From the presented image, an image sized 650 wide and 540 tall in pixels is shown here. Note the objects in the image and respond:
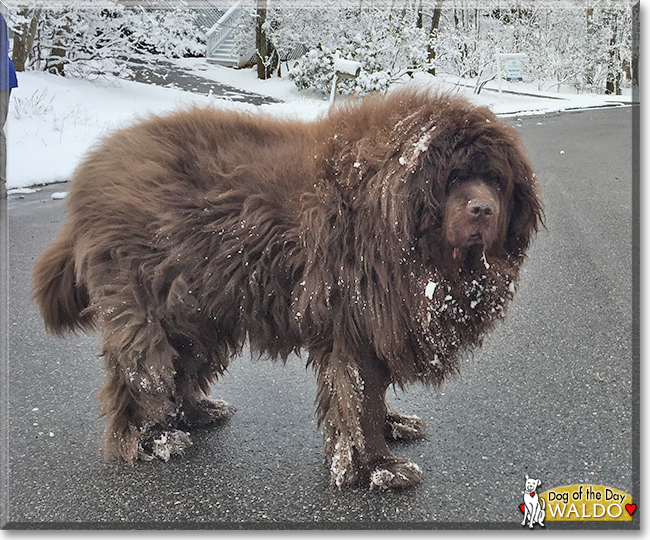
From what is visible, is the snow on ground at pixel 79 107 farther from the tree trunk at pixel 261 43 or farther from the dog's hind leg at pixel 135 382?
the dog's hind leg at pixel 135 382

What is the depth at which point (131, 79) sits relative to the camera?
15.3 m

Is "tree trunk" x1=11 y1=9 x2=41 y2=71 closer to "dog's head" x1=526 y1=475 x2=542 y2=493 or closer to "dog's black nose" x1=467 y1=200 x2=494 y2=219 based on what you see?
"dog's black nose" x1=467 y1=200 x2=494 y2=219

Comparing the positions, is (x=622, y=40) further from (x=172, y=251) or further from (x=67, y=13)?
(x=172, y=251)

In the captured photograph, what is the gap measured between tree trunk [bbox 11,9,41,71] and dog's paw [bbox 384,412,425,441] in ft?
37.9

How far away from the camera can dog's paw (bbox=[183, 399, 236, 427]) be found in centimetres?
312

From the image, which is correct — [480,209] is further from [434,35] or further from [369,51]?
[434,35]

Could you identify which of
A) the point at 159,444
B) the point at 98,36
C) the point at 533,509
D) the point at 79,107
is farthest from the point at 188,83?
the point at 533,509

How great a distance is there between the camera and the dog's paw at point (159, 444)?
9.42ft

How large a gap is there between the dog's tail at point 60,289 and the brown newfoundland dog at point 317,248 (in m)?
0.05

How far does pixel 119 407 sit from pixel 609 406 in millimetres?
2397

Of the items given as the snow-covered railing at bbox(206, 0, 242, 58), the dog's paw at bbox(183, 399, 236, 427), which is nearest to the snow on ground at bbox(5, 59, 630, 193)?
the dog's paw at bbox(183, 399, 236, 427)

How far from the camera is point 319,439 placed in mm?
3023

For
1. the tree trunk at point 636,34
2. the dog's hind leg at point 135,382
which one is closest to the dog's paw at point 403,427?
the dog's hind leg at point 135,382

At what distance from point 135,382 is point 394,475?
45.2 inches
